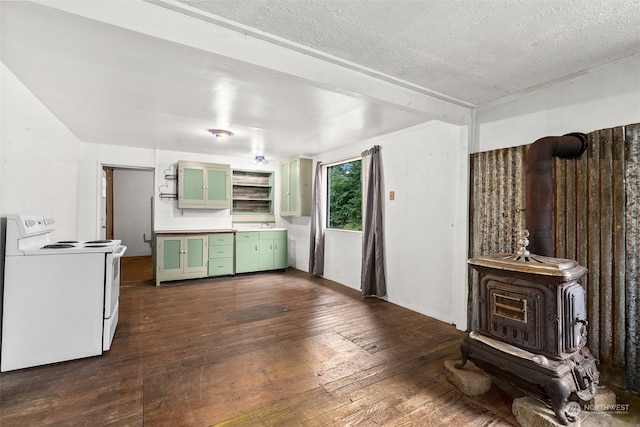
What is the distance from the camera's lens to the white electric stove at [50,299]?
223 centimetres

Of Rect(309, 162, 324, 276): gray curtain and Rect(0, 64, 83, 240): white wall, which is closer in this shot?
Rect(0, 64, 83, 240): white wall

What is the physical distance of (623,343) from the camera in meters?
2.05

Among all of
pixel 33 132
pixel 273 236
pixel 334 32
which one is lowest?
pixel 273 236

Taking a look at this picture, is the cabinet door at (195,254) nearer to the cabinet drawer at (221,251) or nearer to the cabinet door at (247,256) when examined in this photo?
the cabinet drawer at (221,251)

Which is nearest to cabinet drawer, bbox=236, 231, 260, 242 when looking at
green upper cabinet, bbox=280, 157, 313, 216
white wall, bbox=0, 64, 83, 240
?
green upper cabinet, bbox=280, 157, 313, 216

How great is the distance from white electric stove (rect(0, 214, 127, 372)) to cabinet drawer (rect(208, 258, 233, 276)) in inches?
Result: 106

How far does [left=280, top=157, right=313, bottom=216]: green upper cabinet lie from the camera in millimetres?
5695

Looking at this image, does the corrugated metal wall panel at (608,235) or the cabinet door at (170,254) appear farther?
the cabinet door at (170,254)

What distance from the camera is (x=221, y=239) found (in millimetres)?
5426

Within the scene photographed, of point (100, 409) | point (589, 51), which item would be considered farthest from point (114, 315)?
point (589, 51)

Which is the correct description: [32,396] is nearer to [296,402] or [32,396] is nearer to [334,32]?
[296,402]

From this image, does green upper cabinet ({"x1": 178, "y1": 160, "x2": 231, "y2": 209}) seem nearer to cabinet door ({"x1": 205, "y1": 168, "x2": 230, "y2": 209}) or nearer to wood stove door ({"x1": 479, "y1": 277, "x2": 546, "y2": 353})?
cabinet door ({"x1": 205, "y1": 168, "x2": 230, "y2": 209})

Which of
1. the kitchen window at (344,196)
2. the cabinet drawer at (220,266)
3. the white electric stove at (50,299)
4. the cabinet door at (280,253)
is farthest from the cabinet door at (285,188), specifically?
the white electric stove at (50,299)

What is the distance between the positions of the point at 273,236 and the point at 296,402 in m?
4.18
